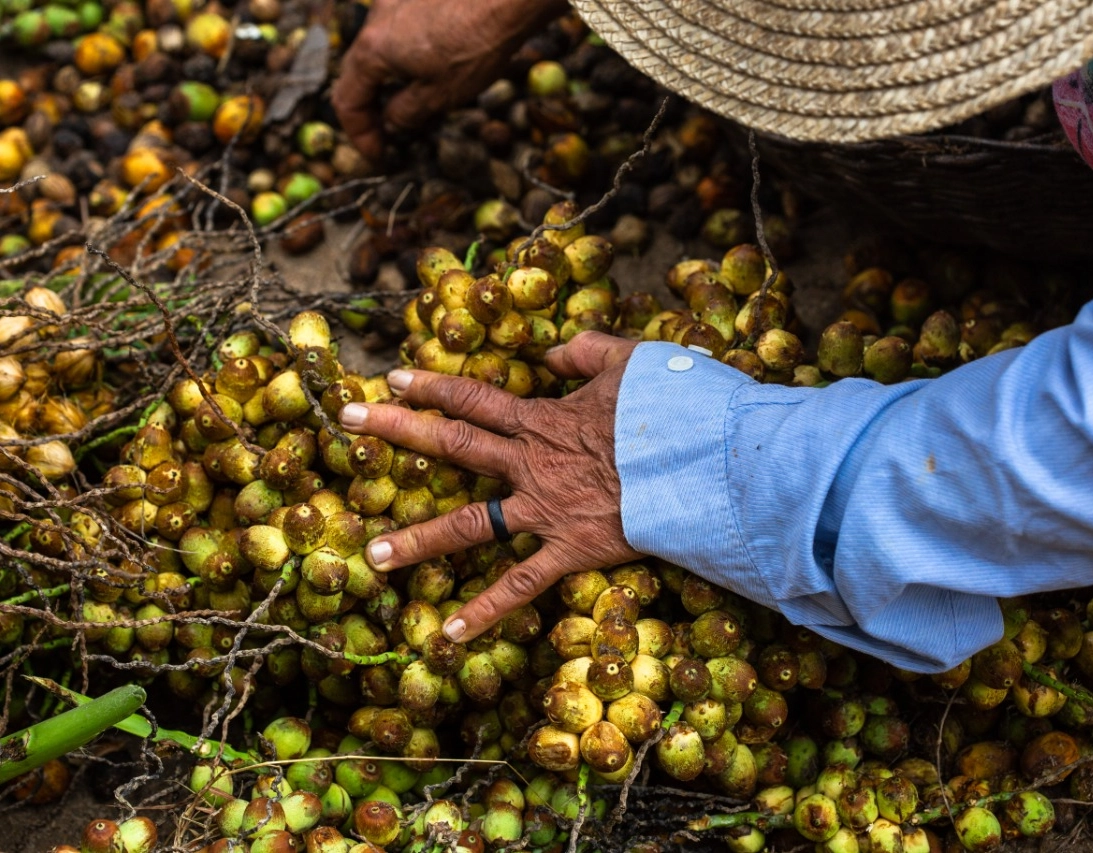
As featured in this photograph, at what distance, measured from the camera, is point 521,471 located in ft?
7.31

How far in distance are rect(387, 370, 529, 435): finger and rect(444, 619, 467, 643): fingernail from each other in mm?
420

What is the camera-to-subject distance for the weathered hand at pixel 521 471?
2156 millimetres

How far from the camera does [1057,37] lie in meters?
1.45

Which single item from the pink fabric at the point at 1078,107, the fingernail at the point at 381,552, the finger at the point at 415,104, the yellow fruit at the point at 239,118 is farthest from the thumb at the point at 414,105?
the pink fabric at the point at 1078,107

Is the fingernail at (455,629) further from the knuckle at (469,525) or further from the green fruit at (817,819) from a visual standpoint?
the green fruit at (817,819)

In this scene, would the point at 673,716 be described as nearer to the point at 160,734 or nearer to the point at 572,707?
the point at 572,707

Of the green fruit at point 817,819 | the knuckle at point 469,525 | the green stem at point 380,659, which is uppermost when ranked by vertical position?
the knuckle at point 469,525

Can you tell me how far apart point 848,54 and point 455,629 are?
1.27 m

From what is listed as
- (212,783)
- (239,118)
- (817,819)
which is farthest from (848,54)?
(239,118)

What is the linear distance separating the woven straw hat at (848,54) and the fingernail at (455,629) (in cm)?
109

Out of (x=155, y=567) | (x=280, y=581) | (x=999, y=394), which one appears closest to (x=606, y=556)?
(x=280, y=581)

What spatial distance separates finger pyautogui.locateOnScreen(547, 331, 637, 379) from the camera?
2365mm

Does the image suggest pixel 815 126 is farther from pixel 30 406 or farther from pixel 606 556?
pixel 30 406

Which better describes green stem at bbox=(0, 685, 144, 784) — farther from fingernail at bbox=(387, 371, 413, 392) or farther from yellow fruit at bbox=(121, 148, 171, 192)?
yellow fruit at bbox=(121, 148, 171, 192)
